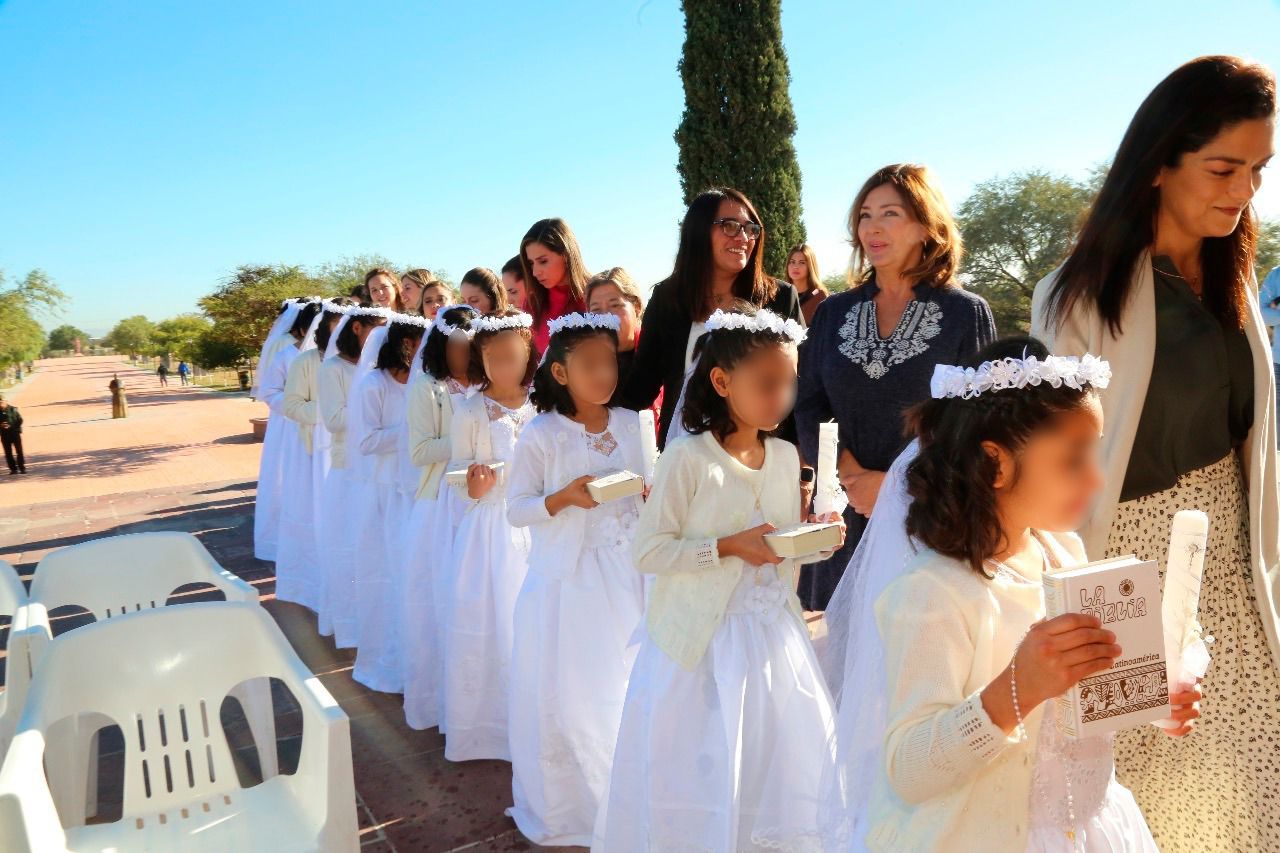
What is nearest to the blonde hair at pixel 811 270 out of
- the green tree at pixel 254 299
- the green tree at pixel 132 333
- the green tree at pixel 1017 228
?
the green tree at pixel 1017 228

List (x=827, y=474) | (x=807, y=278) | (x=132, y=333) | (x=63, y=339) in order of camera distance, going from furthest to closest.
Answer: (x=63, y=339)
(x=132, y=333)
(x=807, y=278)
(x=827, y=474)

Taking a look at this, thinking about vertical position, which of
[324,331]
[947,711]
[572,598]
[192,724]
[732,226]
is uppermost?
[732,226]

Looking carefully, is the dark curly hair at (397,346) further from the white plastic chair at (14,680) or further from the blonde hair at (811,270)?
the blonde hair at (811,270)

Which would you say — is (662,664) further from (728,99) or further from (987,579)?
(728,99)

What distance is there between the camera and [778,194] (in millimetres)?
10742

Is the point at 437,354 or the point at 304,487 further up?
the point at 437,354

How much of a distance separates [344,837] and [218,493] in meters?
10.0

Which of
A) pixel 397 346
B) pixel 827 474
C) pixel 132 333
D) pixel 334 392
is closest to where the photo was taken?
pixel 827 474

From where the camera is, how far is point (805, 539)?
2055 mm

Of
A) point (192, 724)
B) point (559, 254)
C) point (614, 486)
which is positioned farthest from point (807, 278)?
point (192, 724)

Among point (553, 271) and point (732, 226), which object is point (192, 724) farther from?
point (553, 271)

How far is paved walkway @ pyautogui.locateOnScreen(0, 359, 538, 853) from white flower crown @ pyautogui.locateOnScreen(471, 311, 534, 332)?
1781 millimetres

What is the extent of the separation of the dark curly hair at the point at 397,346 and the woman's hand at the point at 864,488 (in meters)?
2.88

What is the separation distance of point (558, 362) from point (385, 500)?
88.3 inches
